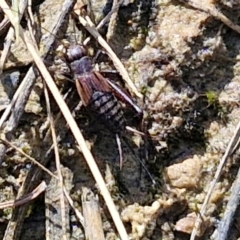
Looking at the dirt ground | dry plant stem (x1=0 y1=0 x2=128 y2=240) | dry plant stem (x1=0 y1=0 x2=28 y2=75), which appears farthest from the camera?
dry plant stem (x1=0 y1=0 x2=28 y2=75)

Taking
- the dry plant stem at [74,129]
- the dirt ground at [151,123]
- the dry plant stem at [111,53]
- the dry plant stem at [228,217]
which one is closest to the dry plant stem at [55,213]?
the dirt ground at [151,123]

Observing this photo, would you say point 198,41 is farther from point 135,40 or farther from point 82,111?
point 82,111

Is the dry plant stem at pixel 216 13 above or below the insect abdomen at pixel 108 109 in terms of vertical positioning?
above

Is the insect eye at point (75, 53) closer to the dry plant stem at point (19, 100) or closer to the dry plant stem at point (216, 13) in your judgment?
the dry plant stem at point (19, 100)

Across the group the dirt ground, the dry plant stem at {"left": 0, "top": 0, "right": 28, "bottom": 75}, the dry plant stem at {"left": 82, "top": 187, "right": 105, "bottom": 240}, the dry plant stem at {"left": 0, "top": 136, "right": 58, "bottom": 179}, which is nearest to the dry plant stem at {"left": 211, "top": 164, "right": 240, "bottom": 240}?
the dirt ground

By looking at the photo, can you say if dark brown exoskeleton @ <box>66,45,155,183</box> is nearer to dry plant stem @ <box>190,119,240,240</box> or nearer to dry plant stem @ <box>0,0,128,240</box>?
dry plant stem @ <box>0,0,128,240</box>

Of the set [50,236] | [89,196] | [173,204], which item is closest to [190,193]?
[173,204]

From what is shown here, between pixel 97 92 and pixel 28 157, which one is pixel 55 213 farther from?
pixel 97 92
